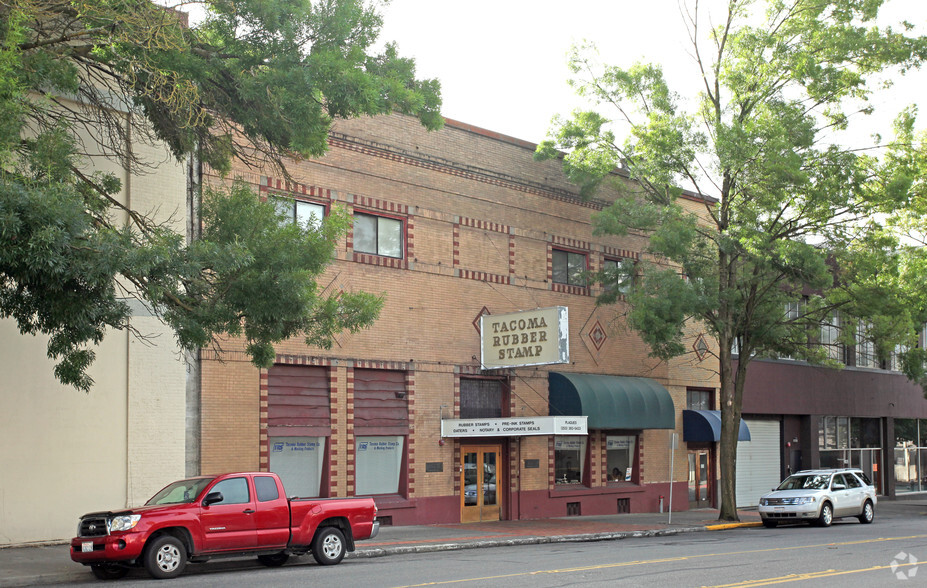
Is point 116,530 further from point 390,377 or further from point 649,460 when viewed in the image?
point 649,460

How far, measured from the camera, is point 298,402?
69.7 ft

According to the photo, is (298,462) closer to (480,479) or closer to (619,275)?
(480,479)

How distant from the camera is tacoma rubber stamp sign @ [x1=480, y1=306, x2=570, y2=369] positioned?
22562mm

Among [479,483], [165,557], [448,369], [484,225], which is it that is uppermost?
[484,225]

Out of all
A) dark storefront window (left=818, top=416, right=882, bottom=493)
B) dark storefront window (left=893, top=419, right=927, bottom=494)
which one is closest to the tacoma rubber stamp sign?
dark storefront window (left=818, top=416, right=882, bottom=493)

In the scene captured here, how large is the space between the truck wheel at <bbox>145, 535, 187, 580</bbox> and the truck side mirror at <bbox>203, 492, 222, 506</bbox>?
2.36ft

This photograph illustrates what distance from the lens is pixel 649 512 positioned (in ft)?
97.6

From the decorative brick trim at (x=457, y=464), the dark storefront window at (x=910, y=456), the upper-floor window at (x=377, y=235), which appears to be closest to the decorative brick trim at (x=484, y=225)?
the upper-floor window at (x=377, y=235)

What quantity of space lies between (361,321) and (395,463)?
8472mm

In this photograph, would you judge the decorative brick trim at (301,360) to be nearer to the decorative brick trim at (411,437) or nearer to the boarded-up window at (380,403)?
the boarded-up window at (380,403)

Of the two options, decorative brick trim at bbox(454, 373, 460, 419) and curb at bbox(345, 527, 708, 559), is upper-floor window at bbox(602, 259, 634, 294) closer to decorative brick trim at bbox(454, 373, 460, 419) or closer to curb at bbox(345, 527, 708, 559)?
decorative brick trim at bbox(454, 373, 460, 419)

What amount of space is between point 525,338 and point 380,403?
3.84m

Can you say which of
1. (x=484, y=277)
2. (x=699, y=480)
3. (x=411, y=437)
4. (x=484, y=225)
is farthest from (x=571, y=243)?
(x=699, y=480)

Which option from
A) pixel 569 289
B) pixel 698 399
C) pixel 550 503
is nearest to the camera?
pixel 550 503
